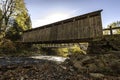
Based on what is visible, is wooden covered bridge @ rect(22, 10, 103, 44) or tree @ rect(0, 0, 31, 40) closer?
wooden covered bridge @ rect(22, 10, 103, 44)

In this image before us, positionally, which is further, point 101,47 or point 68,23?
point 68,23

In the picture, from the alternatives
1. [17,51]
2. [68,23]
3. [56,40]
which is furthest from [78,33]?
[17,51]

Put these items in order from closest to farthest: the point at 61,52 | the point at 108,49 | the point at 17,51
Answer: the point at 108,49
the point at 17,51
the point at 61,52

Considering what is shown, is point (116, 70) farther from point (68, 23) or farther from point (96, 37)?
point (68, 23)

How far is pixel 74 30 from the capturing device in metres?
19.8

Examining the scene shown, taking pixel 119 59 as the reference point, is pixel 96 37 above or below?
above

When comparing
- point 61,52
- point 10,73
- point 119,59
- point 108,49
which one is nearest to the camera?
point 10,73

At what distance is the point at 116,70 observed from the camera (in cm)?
1199

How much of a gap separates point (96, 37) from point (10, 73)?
869cm

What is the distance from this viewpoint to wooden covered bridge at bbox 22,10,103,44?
56.6ft

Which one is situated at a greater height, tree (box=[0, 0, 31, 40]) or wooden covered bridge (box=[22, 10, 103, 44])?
tree (box=[0, 0, 31, 40])

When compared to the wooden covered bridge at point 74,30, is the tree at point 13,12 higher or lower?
higher

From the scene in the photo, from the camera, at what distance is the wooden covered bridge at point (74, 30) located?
56.6 ft

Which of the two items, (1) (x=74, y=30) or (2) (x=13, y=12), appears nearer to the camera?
(1) (x=74, y=30)
